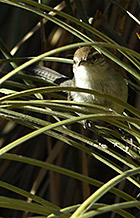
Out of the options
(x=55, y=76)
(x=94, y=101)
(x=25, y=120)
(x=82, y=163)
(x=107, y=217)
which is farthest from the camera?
(x=107, y=217)

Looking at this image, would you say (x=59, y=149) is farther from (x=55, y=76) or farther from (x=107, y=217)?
(x=55, y=76)

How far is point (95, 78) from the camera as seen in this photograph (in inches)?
65.5

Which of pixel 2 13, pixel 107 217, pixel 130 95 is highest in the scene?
pixel 2 13

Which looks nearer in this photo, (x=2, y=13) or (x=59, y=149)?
(x=59, y=149)

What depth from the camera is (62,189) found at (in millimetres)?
2121

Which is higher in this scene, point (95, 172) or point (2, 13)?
point (2, 13)

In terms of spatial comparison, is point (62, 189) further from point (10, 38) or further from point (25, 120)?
point (25, 120)

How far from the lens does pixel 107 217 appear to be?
1986mm

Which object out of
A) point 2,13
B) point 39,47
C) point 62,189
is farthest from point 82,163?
point 2,13

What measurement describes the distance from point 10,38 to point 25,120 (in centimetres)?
126

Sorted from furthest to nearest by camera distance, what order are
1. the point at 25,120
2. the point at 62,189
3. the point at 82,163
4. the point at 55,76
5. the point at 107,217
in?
1. the point at 62,189
2. the point at 107,217
3. the point at 82,163
4. the point at 55,76
5. the point at 25,120

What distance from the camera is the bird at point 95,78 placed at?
1.63m

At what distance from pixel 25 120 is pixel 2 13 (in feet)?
4.55

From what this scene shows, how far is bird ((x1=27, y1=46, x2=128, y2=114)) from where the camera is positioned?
1633 mm
